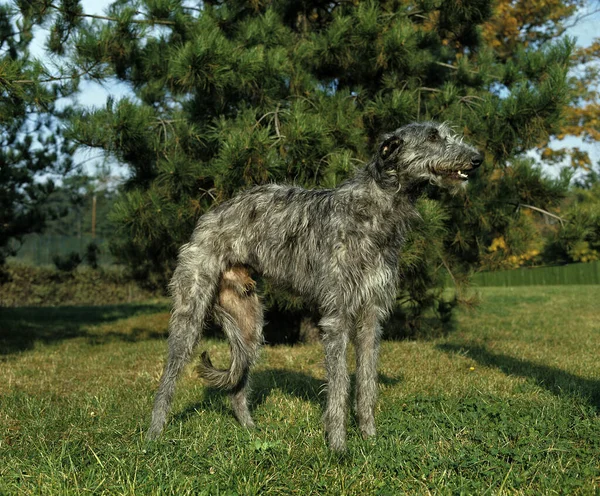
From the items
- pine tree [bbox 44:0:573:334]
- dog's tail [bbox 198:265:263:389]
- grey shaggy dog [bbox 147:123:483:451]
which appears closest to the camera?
grey shaggy dog [bbox 147:123:483:451]

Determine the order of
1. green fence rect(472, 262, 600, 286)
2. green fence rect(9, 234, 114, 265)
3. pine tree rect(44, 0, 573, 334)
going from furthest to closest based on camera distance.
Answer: green fence rect(472, 262, 600, 286) → green fence rect(9, 234, 114, 265) → pine tree rect(44, 0, 573, 334)

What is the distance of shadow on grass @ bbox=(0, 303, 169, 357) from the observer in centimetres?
1111

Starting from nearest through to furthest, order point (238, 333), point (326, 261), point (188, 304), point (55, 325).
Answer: point (326, 261)
point (188, 304)
point (238, 333)
point (55, 325)

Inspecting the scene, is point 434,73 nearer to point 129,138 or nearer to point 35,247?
point 129,138

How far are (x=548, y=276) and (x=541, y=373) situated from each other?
2787cm

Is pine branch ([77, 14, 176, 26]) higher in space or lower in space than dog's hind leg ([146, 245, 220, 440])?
higher

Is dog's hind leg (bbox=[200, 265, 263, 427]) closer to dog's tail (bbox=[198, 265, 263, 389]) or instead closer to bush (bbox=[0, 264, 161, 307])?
dog's tail (bbox=[198, 265, 263, 389])

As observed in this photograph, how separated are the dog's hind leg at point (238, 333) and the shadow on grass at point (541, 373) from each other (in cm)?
270

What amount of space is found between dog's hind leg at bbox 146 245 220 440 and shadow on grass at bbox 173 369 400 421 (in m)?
0.54

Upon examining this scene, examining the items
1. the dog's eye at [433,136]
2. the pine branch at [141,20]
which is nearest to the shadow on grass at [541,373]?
the dog's eye at [433,136]

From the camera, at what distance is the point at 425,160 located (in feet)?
14.1

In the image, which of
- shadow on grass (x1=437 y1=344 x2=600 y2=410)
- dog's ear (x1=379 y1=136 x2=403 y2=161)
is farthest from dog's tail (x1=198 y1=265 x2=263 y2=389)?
shadow on grass (x1=437 y1=344 x2=600 y2=410)

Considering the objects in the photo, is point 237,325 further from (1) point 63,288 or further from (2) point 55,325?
(1) point 63,288

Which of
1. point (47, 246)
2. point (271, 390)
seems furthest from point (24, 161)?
point (47, 246)
